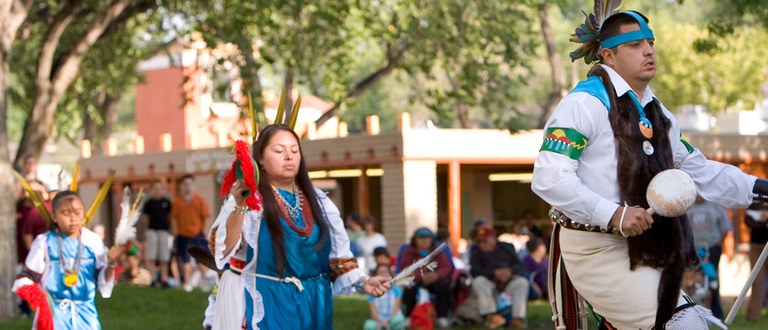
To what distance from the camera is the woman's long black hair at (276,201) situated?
6742mm

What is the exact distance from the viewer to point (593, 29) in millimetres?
5781

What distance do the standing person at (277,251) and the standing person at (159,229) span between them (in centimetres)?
1281

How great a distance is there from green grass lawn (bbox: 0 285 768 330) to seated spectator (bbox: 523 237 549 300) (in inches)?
8.1

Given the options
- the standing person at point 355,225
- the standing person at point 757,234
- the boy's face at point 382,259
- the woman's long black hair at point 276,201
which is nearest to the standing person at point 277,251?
the woman's long black hair at point 276,201

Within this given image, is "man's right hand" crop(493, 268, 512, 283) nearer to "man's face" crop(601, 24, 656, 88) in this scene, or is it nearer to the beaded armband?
the beaded armband

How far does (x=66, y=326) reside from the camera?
8.95 metres

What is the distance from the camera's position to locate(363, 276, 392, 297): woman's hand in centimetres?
690

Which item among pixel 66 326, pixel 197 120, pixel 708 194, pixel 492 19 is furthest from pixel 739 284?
pixel 197 120

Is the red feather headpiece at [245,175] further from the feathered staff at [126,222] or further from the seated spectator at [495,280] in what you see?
the seated spectator at [495,280]

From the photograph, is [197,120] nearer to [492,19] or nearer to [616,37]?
[492,19]

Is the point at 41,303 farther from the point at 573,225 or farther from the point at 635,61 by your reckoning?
the point at 635,61

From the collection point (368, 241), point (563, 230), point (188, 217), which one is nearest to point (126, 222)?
point (563, 230)

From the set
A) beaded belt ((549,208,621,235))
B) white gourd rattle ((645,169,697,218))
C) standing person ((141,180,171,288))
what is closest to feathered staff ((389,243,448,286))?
beaded belt ((549,208,621,235))

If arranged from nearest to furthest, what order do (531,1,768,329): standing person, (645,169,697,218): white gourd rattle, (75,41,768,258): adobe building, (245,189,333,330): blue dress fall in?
(645,169,697,218): white gourd rattle, (531,1,768,329): standing person, (245,189,333,330): blue dress, (75,41,768,258): adobe building
